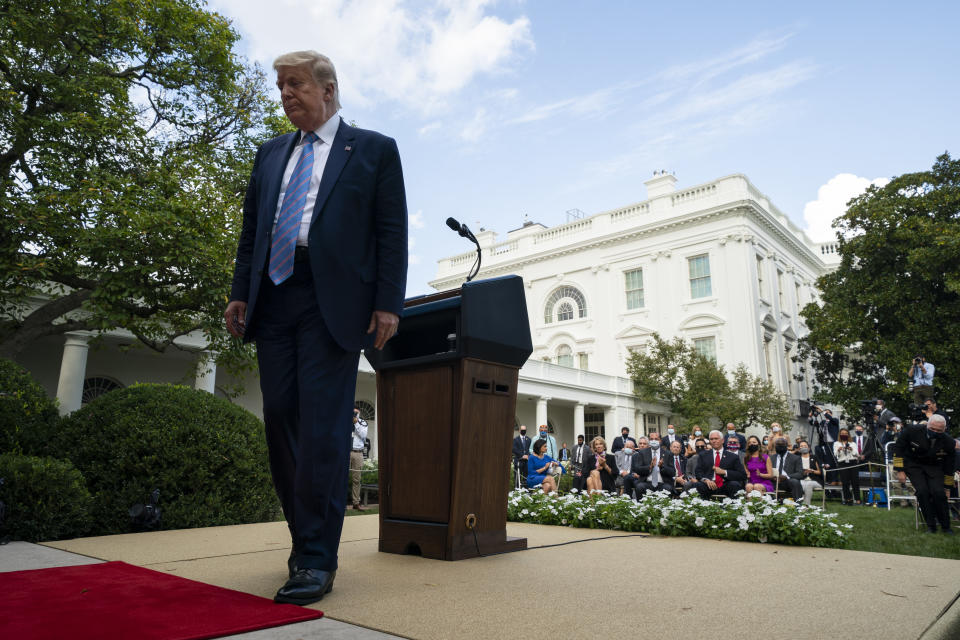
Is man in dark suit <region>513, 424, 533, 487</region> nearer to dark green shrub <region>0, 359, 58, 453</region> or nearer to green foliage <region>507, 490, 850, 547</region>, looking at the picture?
green foliage <region>507, 490, 850, 547</region>

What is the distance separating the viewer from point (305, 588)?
202cm

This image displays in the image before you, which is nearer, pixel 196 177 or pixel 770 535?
pixel 770 535

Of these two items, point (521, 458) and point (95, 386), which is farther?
point (95, 386)

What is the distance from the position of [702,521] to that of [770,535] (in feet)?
1.61

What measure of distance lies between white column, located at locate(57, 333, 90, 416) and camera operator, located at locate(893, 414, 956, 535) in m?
15.5

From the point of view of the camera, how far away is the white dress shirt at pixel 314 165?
2402mm

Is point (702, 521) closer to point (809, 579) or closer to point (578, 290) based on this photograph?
point (809, 579)

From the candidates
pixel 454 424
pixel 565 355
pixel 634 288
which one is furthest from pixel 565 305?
pixel 454 424

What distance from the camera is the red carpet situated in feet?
5.19

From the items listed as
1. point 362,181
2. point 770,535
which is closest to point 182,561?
point 362,181

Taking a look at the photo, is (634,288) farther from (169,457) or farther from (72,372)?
(169,457)

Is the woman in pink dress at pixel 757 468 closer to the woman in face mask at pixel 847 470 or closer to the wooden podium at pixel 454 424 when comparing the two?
the woman in face mask at pixel 847 470

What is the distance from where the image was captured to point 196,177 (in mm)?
9859

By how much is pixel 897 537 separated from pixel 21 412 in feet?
28.9
